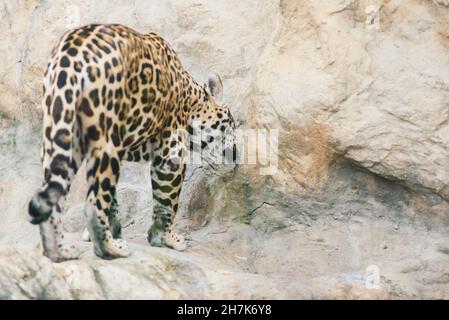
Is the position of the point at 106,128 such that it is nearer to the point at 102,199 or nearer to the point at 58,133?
the point at 58,133

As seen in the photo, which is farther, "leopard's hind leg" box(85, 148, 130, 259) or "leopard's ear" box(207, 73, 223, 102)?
"leopard's ear" box(207, 73, 223, 102)

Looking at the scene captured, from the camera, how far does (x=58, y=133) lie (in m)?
6.59

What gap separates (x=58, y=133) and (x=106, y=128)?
44cm

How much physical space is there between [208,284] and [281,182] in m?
2.11

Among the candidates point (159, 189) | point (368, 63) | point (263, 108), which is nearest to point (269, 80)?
point (263, 108)

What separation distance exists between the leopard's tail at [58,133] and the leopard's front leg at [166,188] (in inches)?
50.6

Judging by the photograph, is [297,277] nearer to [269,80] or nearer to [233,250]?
[233,250]

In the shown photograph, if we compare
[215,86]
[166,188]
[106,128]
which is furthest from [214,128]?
[106,128]

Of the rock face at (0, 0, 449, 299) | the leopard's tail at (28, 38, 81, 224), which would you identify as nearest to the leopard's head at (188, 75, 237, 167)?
the rock face at (0, 0, 449, 299)

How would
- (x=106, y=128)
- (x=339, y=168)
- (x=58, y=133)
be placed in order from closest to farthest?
(x=58, y=133), (x=106, y=128), (x=339, y=168)

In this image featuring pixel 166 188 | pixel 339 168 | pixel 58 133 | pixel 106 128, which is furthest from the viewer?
pixel 339 168

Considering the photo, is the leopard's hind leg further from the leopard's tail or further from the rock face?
the rock face

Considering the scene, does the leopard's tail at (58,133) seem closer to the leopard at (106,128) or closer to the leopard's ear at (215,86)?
the leopard at (106,128)

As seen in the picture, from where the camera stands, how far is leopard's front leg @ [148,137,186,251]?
7902mm
